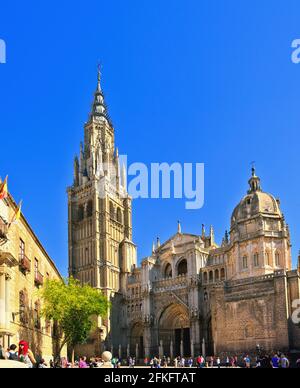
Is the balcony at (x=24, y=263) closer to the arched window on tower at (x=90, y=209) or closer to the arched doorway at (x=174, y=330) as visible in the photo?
the arched doorway at (x=174, y=330)

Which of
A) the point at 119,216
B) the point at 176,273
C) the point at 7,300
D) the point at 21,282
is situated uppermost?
the point at 119,216

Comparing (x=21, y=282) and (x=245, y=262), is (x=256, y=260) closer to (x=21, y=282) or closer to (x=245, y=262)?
(x=245, y=262)

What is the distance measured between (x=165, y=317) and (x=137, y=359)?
6.71 meters

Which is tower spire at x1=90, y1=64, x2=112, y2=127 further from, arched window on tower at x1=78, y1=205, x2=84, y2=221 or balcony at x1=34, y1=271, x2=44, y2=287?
balcony at x1=34, y1=271, x2=44, y2=287

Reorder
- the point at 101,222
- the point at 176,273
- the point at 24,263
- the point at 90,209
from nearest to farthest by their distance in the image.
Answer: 1. the point at 24,263
2. the point at 176,273
3. the point at 101,222
4. the point at 90,209

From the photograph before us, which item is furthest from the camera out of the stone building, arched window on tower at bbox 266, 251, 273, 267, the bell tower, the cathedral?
the bell tower

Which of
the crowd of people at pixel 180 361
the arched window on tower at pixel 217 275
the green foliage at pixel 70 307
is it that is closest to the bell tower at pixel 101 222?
the crowd of people at pixel 180 361

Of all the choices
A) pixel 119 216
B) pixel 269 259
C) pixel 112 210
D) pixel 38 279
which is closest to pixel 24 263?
pixel 38 279

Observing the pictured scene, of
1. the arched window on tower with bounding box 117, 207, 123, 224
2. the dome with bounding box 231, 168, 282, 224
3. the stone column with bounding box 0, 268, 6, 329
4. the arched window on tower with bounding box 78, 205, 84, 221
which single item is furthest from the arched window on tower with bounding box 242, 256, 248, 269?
the stone column with bounding box 0, 268, 6, 329

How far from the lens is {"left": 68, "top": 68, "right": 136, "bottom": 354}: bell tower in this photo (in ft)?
232

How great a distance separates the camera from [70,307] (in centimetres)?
3953

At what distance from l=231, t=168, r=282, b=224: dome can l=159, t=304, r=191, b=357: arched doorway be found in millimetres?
16194

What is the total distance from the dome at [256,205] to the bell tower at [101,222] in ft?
75.4

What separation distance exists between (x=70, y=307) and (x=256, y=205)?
81.2ft
